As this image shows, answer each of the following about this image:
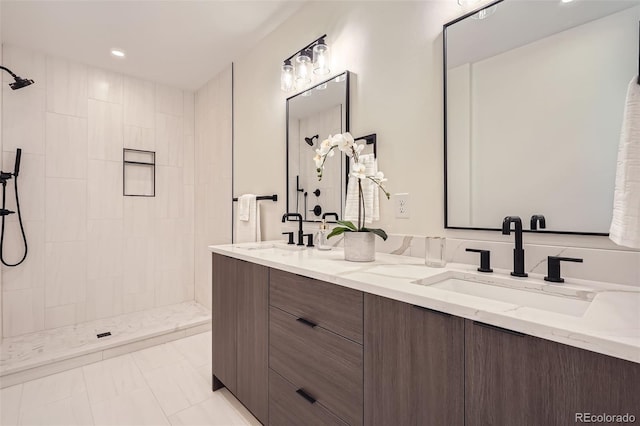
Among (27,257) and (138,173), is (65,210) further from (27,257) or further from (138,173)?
(138,173)

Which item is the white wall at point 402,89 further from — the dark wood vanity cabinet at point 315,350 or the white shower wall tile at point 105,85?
the white shower wall tile at point 105,85

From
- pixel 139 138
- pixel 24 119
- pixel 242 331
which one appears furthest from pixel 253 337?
pixel 24 119

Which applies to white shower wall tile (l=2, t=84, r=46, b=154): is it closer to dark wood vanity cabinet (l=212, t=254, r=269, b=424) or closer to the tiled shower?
the tiled shower

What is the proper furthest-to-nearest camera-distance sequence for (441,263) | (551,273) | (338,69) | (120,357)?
(120,357) < (338,69) < (441,263) < (551,273)

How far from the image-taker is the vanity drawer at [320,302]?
99 centimetres

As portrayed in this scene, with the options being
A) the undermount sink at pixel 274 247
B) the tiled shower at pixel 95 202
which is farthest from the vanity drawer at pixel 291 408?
the tiled shower at pixel 95 202

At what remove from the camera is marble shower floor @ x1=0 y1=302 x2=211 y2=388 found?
80.0 inches

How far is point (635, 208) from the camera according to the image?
69 centimetres

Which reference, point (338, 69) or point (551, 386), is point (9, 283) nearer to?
point (338, 69)

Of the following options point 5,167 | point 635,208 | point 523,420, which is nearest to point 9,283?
point 5,167

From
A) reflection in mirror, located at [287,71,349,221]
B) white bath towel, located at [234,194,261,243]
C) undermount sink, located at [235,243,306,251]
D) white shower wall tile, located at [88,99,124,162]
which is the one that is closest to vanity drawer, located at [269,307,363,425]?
undermount sink, located at [235,243,306,251]

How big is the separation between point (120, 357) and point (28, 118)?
6.95 feet

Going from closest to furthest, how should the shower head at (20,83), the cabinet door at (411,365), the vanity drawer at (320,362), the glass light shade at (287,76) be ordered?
the cabinet door at (411,365)
the vanity drawer at (320,362)
the glass light shade at (287,76)
the shower head at (20,83)

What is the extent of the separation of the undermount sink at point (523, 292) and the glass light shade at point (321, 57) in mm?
1414
